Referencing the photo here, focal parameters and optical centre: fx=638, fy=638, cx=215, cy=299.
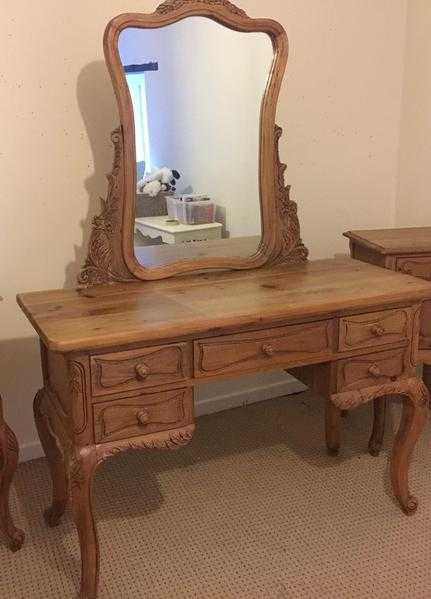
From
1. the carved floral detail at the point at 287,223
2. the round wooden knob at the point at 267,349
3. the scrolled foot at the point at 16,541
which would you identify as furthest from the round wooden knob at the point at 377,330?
the scrolled foot at the point at 16,541

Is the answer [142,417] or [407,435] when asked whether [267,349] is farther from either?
[407,435]

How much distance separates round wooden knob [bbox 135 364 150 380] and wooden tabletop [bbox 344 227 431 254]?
1.02 metres

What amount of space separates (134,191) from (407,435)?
3.56ft

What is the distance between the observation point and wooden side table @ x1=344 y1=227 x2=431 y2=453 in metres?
2.16

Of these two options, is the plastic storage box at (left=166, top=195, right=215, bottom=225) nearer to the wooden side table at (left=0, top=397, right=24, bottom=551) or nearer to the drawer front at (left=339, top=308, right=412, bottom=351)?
the drawer front at (left=339, top=308, right=412, bottom=351)

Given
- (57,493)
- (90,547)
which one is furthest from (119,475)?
(90,547)

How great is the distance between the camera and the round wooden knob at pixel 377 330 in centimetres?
179

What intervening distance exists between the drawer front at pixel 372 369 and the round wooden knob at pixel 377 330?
6 cm

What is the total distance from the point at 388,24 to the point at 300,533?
1995mm

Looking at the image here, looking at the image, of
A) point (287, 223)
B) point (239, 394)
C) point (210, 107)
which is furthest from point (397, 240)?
point (239, 394)

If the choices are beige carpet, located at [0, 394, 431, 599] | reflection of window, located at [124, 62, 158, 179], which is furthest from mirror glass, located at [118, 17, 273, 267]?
beige carpet, located at [0, 394, 431, 599]

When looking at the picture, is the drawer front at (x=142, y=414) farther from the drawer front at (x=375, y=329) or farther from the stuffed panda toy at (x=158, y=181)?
the stuffed panda toy at (x=158, y=181)

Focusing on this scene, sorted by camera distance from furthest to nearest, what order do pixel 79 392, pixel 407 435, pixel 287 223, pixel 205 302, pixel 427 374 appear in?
pixel 427 374 < pixel 287 223 < pixel 407 435 < pixel 205 302 < pixel 79 392

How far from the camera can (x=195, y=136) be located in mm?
1975
